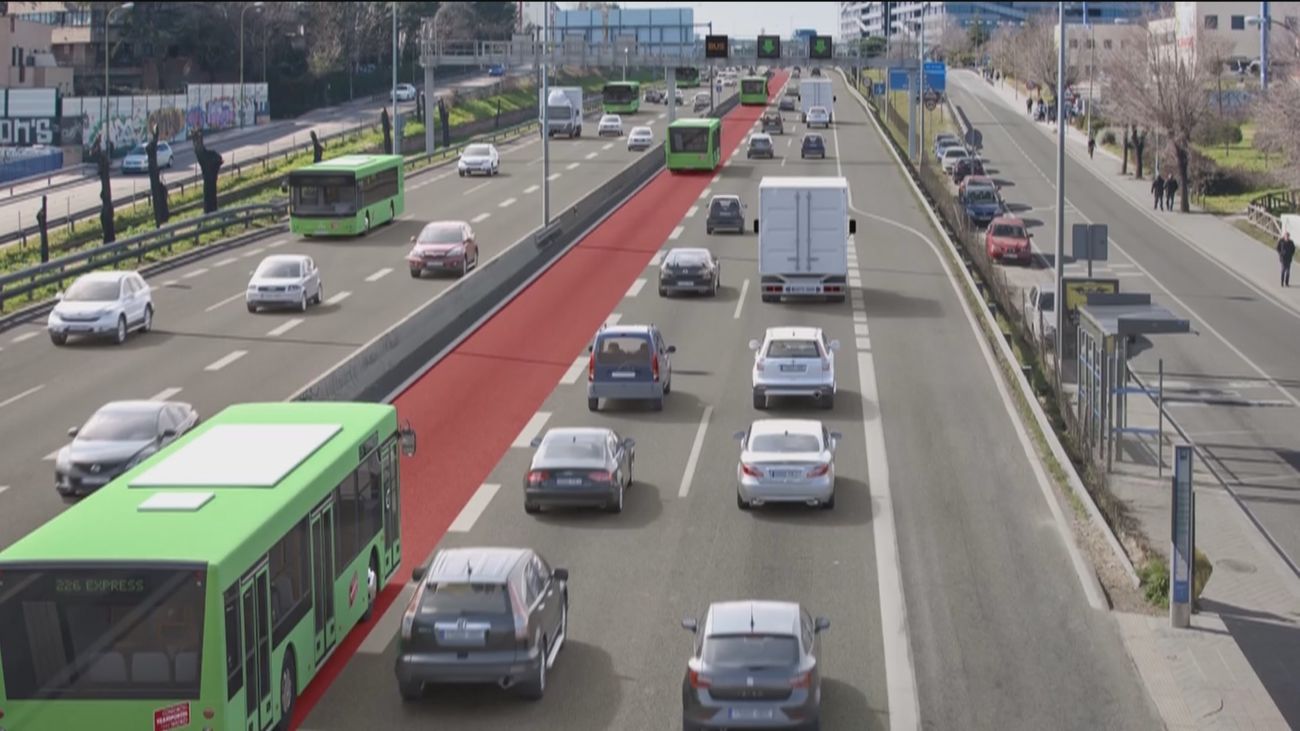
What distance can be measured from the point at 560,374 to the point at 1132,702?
69.8 feet

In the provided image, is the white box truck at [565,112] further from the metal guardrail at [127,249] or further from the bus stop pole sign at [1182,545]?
the bus stop pole sign at [1182,545]

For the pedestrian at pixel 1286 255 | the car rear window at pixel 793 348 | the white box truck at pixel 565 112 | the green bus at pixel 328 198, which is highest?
the white box truck at pixel 565 112

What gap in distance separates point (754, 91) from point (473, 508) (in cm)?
11654

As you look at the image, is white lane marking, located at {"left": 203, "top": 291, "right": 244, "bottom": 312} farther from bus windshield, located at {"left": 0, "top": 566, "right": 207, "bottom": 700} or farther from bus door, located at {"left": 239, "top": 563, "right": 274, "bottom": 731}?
bus windshield, located at {"left": 0, "top": 566, "right": 207, "bottom": 700}

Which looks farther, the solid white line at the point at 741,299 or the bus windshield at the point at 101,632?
the solid white line at the point at 741,299

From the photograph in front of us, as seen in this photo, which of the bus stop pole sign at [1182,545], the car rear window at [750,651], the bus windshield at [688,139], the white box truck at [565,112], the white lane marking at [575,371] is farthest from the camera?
the white box truck at [565,112]

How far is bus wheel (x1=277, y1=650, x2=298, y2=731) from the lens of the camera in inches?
717

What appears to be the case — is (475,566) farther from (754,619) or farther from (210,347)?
(210,347)

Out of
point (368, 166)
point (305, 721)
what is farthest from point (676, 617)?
point (368, 166)

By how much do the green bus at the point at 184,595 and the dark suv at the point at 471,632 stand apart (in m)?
1.25

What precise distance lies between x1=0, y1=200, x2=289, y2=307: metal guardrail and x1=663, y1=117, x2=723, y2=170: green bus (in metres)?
22.2

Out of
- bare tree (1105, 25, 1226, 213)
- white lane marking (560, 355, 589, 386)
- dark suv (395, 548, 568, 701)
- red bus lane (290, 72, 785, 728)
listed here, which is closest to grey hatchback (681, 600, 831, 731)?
dark suv (395, 548, 568, 701)

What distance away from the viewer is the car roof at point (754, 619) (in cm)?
1822

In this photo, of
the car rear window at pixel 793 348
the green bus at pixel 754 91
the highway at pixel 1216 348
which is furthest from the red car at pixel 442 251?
the green bus at pixel 754 91
